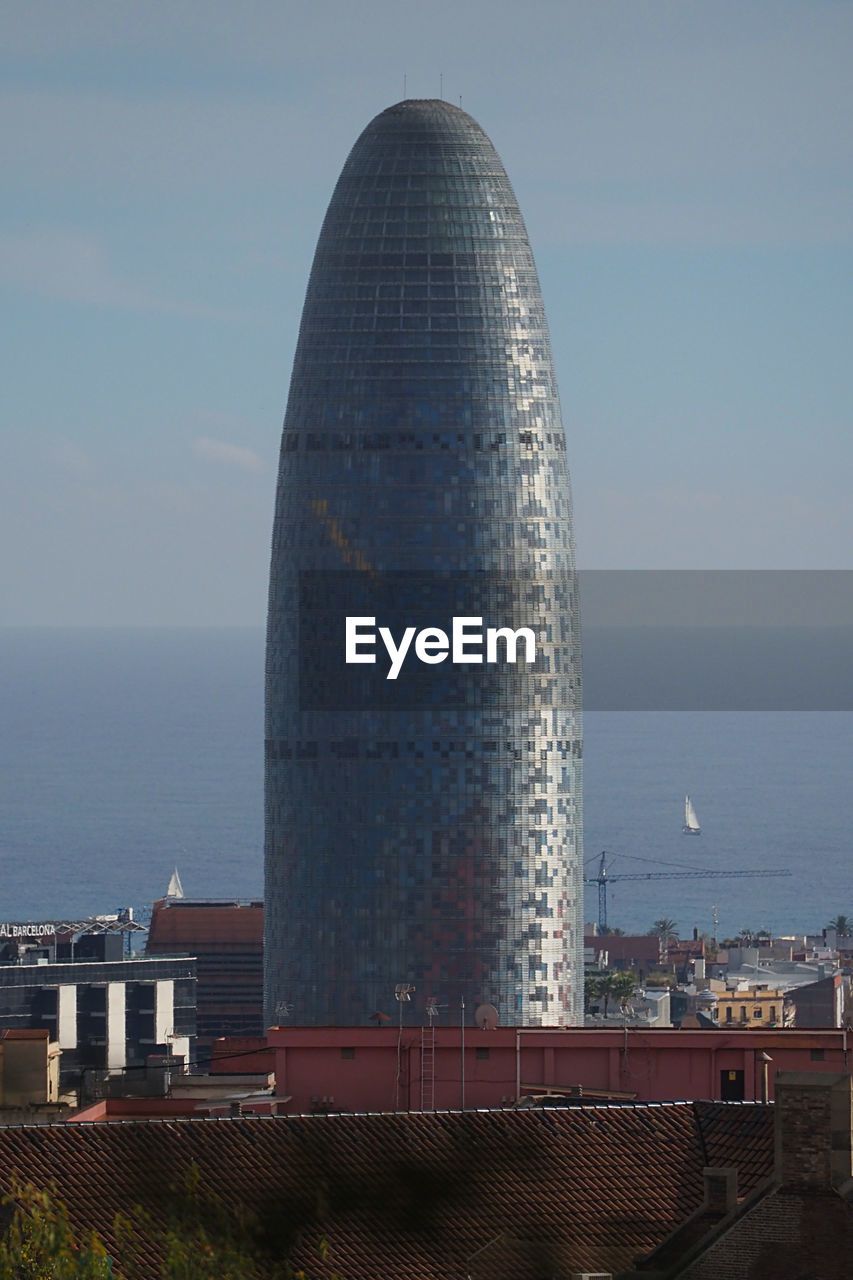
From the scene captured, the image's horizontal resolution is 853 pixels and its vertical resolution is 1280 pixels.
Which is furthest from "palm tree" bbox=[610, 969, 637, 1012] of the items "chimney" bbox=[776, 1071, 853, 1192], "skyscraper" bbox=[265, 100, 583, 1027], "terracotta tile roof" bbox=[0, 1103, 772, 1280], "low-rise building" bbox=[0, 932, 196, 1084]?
"chimney" bbox=[776, 1071, 853, 1192]

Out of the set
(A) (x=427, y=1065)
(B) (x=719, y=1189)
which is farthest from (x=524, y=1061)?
(B) (x=719, y=1189)

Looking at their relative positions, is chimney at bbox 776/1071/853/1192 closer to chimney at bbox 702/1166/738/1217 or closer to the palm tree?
chimney at bbox 702/1166/738/1217

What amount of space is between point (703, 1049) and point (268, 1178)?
68.6 feet

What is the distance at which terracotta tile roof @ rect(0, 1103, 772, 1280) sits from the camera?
41688 millimetres

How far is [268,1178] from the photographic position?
43.4 metres

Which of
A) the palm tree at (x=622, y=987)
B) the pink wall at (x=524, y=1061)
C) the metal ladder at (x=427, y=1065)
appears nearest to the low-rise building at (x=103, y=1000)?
the palm tree at (x=622, y=987)

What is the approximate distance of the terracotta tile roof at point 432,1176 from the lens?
4169cm

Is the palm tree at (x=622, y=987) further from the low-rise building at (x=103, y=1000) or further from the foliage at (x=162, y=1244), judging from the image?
the foliage at (x=162, y=1244)

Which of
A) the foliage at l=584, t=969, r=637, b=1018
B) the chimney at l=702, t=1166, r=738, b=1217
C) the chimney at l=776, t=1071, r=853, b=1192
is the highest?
the foliage at l=584, t=969, r=637, b=1018

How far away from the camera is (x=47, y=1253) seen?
119 ft

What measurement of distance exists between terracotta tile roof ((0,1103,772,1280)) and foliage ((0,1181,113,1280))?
3.14 m

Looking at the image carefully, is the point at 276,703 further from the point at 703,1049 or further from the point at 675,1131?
the point at 675,1131

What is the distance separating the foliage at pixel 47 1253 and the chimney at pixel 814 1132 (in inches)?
258

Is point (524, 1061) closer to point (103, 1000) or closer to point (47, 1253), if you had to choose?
point (47, 1253)
